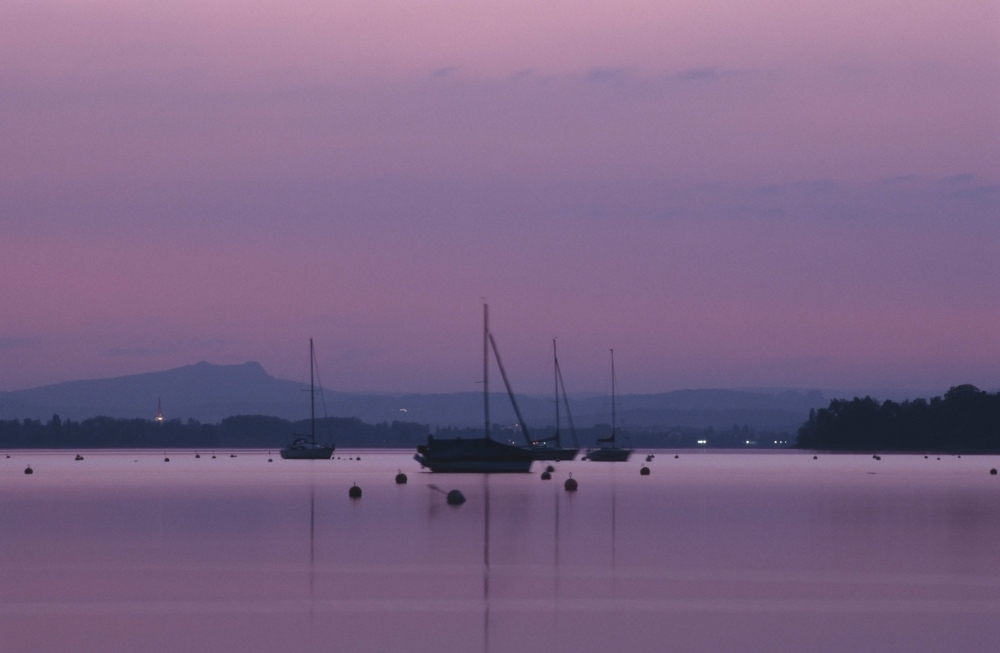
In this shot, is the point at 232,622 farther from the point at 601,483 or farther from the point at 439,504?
the point at 601,483

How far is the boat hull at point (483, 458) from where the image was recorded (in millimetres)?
89062

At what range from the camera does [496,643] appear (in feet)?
73.9

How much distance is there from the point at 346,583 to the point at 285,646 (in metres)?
8.60

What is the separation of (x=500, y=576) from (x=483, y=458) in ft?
186

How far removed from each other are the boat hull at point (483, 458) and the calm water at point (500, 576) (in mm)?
24520

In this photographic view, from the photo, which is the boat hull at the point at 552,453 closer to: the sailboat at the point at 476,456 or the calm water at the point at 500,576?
the sailboat at the point at 476,456

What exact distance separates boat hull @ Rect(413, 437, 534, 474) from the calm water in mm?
24520

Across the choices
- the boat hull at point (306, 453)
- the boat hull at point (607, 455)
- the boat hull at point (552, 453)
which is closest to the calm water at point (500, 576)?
the boat hull at point (552, 453)

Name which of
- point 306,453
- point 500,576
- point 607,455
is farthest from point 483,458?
point 306,453

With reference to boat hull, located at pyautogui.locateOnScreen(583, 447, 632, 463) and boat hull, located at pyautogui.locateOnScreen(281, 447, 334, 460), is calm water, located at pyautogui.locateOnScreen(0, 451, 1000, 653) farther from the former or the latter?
boat hull, located at pyautogui.locateOnScreen(281, 447, 334, 460)

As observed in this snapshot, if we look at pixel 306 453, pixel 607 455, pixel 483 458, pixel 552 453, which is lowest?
pixel 306 453

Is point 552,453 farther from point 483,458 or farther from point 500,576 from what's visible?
point 500,576

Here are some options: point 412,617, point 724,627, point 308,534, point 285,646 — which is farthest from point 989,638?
point 308,534

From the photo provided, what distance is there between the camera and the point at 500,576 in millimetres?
32531
